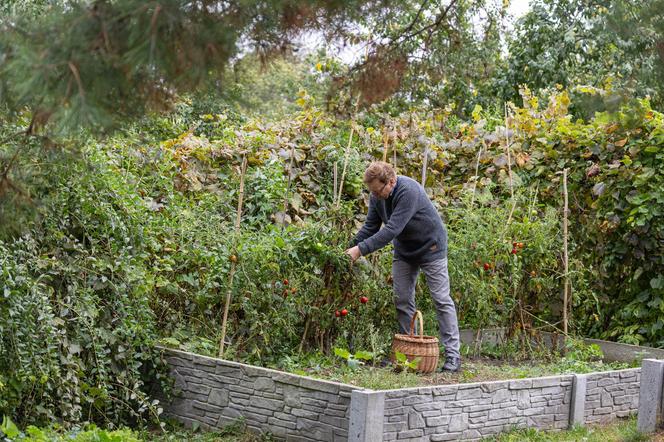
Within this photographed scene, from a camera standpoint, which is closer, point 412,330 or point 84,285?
point 84,285

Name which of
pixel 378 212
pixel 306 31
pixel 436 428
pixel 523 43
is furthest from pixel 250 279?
pixel 523 43

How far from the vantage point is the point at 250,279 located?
5926 mm

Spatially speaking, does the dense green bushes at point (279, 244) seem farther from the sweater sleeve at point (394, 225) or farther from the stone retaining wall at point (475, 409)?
the stone retaining wall at point (475, 409)

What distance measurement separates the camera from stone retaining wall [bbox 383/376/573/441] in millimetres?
4953

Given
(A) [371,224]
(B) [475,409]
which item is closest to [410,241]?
(A) [371,224]

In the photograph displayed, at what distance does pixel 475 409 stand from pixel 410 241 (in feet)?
4.55

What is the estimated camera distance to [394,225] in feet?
19.5

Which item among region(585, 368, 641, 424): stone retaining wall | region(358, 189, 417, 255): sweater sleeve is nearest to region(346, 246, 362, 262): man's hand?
region(358, 189, 417, 255): sweater sleeve

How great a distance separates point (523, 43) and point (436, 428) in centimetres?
885

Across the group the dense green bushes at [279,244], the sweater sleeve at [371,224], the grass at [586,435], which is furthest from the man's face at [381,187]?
the grass at [586,435]

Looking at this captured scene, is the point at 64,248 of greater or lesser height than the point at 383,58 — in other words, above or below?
below

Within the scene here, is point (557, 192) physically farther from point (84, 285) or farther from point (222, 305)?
point (84, 285)

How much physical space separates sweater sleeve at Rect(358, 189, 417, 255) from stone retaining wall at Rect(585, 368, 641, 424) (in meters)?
1.65

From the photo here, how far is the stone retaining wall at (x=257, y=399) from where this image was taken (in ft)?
16.2
